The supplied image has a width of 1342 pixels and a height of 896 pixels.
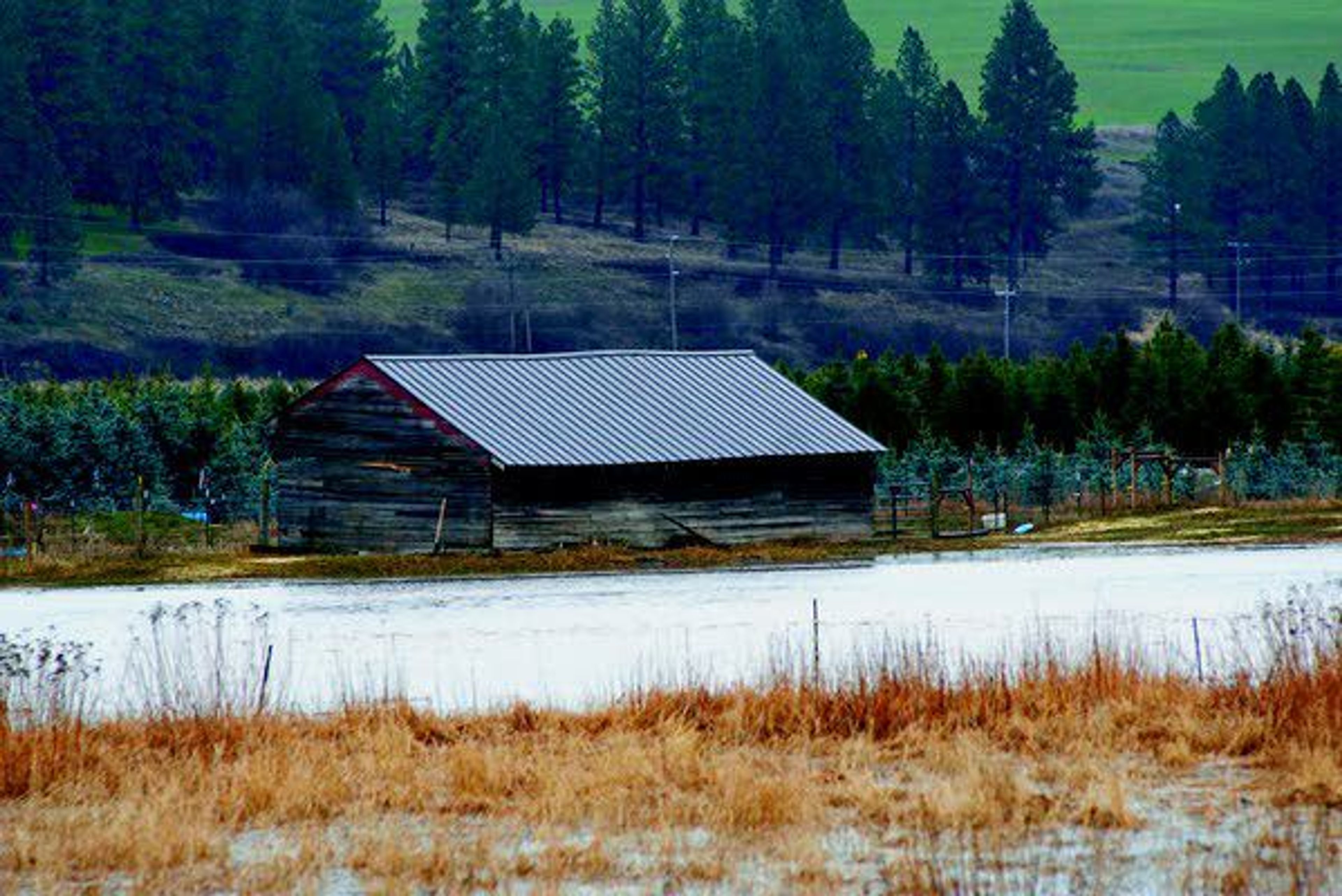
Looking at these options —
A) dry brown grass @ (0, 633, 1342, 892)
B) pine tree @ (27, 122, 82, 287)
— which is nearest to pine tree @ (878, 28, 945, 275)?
pine tree @ (27, 122, 82, 287)

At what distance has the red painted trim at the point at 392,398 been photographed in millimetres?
50812

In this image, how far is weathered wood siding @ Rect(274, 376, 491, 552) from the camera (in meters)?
51.0

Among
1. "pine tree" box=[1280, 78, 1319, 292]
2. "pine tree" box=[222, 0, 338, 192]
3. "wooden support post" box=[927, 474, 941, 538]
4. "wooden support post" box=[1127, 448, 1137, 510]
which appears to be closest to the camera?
"wooden support post" box=[927, 474, 941, 538]

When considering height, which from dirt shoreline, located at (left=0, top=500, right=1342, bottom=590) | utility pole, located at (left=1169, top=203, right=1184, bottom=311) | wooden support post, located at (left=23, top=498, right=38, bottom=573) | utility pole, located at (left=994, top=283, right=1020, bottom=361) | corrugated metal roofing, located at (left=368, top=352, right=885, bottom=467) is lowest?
dirt shoreline, located at (left=0, top=500, right=1342, bottom=590)

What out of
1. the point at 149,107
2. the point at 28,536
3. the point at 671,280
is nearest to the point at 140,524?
the point at 28,536

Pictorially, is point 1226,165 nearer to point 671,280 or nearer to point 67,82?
point 671,280

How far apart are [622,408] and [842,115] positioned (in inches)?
3729

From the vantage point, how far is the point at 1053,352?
129750 millimetres

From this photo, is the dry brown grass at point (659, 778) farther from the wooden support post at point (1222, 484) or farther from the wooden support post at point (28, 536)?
the wooden support post at point (1222, 484)

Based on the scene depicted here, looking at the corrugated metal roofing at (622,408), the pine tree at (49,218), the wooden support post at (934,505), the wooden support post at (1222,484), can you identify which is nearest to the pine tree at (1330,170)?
the pine tree at (49,218)

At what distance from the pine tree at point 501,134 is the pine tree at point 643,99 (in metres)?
5.58

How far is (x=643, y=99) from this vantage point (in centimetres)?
14150

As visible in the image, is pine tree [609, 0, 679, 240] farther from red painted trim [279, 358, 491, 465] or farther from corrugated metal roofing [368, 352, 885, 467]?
red painted trim [279, 358, 491, 465]

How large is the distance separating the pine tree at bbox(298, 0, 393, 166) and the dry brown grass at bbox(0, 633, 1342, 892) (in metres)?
126
